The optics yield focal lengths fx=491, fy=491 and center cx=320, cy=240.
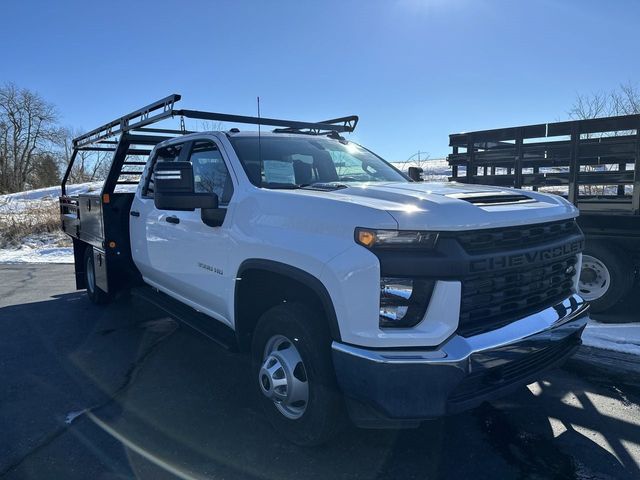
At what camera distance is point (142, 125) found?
522 cm

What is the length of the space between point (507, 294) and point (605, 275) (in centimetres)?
358

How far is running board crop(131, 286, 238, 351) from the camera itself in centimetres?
368

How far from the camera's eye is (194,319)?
4.20 m

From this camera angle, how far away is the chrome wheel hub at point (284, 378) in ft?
9.65

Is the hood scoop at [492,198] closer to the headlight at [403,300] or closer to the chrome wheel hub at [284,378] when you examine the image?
the headlight at [403,300]

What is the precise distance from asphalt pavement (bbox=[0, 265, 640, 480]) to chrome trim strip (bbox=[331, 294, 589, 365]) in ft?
2.65

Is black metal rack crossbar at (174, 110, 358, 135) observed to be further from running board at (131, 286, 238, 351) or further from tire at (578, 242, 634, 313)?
tire at (578, 242, 634, 313)

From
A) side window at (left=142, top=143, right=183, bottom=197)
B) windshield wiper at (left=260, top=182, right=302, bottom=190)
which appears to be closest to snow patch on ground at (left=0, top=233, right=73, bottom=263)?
side window at (left=142, top=143, right=183, bottom=197)

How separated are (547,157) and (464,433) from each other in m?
3.98

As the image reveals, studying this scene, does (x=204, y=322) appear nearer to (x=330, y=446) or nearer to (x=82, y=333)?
(x=330, y=446)

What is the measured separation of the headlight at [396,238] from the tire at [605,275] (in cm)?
395

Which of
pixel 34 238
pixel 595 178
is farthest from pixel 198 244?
pixel 34 238

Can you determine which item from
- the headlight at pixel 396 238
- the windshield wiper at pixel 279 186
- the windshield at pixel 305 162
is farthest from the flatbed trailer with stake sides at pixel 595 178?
the headlight at pixel 396 238

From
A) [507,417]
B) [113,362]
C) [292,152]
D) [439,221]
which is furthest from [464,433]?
[113,362]
